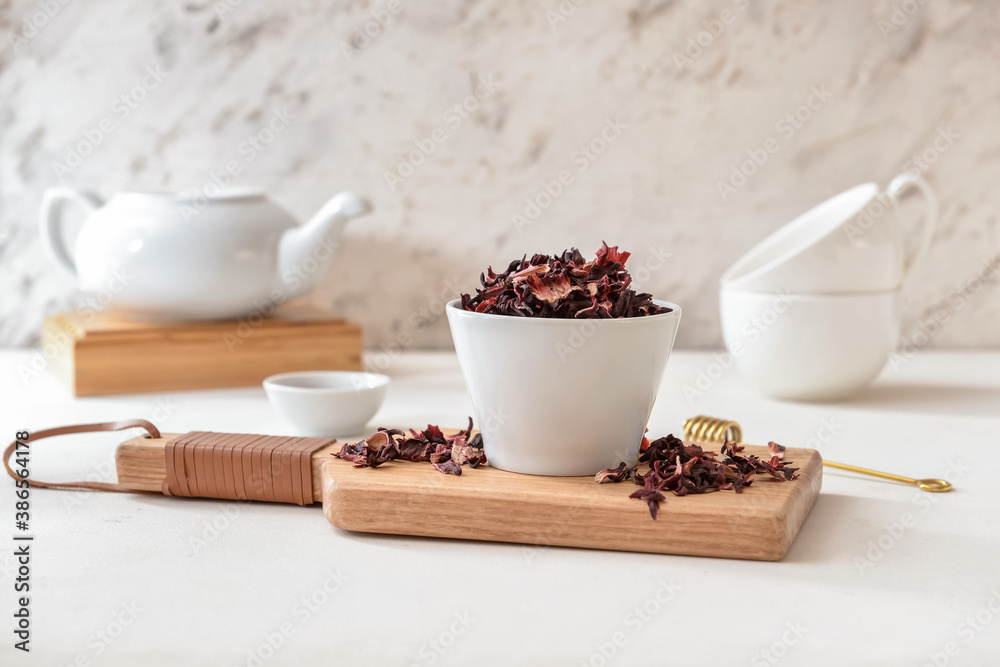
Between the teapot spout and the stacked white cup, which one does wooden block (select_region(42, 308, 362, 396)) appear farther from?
the stacked white cup

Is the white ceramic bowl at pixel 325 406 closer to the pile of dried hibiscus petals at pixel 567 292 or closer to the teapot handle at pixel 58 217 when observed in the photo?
the pile of dried hibiscus petals at pixel 567 292

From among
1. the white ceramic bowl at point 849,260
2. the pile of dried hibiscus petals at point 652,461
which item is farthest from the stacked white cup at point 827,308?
the pile of dried hibiscus petals at point 652,461

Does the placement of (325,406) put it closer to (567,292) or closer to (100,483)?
(100,483)

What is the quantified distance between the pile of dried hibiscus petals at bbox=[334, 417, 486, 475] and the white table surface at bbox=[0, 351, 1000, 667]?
6 centimetres

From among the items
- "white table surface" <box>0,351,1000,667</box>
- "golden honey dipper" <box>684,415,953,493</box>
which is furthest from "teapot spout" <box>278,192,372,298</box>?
"golden honey dipper" <box>684,415,953,493</box>

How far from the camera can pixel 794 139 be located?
1.48 meters

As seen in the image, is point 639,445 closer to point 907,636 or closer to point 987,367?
point 907,636

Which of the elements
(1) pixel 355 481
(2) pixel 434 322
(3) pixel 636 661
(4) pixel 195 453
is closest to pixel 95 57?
(2) pixel 434 322

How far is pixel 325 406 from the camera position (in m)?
0.94

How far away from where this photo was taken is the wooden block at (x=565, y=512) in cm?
63

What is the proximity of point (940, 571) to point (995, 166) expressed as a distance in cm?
108

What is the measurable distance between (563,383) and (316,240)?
664 millimetres

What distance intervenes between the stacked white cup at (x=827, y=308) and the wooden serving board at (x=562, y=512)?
0.43 meters

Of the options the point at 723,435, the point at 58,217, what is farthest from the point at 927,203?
the point at 58,217
